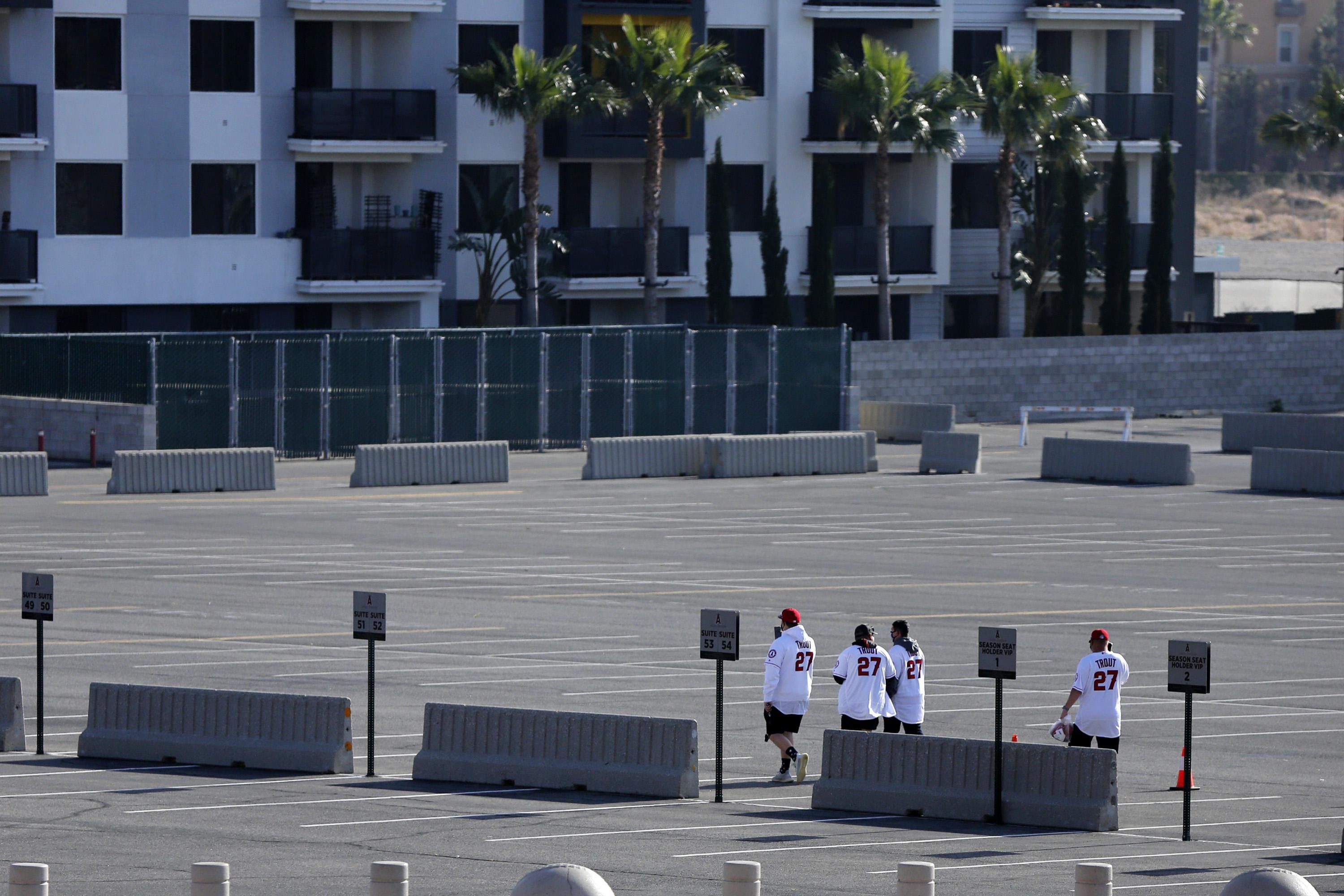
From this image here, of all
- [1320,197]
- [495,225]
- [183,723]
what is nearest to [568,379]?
[495,225]

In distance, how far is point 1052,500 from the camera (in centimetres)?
3966

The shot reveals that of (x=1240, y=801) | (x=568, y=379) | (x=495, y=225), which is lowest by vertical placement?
(x=1240, y=801)

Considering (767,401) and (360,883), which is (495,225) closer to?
(767,401)

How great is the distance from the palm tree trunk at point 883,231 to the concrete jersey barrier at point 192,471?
20.5 metres

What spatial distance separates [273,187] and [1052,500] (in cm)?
2137

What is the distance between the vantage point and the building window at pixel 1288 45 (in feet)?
518

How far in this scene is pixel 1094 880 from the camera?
33.9 ft

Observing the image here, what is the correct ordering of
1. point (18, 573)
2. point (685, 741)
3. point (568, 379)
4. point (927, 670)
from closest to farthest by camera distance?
1. point (685, 741)
2. point (927, 670)
3. point (18, 573)
4. point (568, 379)

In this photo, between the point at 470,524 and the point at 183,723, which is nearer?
the point at 183,723

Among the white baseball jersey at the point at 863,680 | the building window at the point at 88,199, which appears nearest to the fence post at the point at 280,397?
the building window at the point at 88,199

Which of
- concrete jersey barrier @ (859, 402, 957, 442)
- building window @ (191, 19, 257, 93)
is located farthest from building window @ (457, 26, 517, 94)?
concrete jersey barrier @ (859, 402, 957, 442)

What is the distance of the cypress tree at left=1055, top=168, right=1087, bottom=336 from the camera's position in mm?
57906

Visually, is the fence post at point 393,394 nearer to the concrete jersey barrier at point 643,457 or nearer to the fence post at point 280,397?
the fence post at point 280,397

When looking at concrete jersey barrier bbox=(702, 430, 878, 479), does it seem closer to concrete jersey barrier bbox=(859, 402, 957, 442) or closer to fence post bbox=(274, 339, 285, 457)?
concrete jersey barrier bbox=(859, 402, 957, 442)
